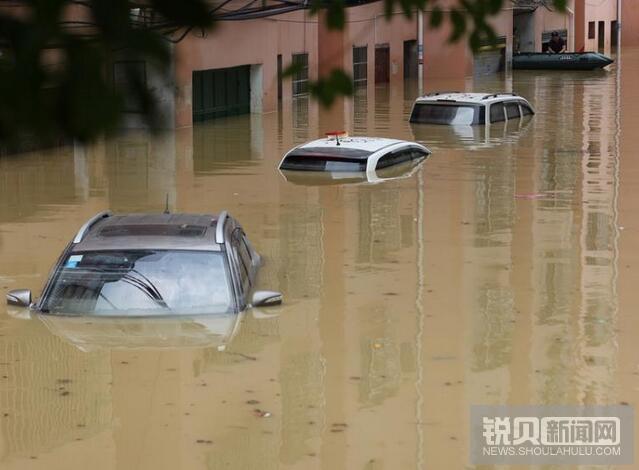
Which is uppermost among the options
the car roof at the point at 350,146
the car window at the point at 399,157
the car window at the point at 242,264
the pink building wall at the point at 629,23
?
the pink building wall at the point at 629,23

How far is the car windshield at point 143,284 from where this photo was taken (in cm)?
1134

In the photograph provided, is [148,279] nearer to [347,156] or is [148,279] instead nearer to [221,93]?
[347,156]

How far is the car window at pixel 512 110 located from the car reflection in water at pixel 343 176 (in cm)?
893

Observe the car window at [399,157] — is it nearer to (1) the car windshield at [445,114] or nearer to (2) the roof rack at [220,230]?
(1) the car windshield at [445,114]

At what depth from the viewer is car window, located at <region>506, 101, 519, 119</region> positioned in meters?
32.2

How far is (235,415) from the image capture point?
981 centimetres

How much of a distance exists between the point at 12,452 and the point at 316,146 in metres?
15.0

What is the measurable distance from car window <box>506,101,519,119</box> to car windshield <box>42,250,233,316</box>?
21615 millimetres

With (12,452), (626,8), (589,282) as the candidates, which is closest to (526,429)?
(12,452)

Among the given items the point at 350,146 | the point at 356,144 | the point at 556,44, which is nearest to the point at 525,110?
the point at 356,144

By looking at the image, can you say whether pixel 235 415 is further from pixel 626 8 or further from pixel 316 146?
pixel 626 8

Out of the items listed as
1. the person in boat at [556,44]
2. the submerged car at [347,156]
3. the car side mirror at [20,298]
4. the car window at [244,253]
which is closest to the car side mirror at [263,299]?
the car window at [244,253]

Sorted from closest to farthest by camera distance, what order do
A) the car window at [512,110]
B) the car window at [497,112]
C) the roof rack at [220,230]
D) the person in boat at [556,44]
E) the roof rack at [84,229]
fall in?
the roof rack at [220,230]
the roof rack at [84,229]
the car window at [497,112]
the car window at [512,110]
the person in boat at [556,44]

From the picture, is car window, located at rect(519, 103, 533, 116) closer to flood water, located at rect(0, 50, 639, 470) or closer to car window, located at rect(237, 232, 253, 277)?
flood water, located at rect(0, 50, 639, 470)
